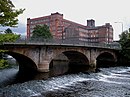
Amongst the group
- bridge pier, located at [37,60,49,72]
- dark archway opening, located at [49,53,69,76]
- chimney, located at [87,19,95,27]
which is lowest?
dark archway opening, located at [49,53,69,76]

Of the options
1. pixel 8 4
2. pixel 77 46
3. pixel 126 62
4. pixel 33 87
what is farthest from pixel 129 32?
pixel 8 4

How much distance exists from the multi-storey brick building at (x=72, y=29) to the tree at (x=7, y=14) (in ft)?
372

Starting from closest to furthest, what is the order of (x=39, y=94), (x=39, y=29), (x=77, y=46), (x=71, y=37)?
1. (x=39, y=94)
2. (x=77, y=46)
3. (x=39, y=29)
4. (x=71, y=37)

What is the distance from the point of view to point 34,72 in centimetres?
4138

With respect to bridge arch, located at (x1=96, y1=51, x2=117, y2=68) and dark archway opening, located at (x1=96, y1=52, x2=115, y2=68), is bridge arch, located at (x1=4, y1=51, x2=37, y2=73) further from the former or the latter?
dark archway opening, located at (x1=96, y1=52, x2=115, y2=68)

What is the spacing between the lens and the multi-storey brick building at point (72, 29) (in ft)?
451

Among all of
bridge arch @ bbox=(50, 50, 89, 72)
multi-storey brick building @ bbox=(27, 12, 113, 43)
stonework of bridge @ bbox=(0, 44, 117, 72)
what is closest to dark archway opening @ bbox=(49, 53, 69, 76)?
bridge arch @ bbox=(50, 50, 89, 72)

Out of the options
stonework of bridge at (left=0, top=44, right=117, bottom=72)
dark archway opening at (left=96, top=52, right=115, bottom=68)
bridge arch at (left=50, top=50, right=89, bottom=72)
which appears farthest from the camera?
dark archway opening at (left=96, top=52, right=115, bottom=68)

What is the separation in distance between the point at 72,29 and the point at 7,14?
121 m

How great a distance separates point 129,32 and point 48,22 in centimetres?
8421

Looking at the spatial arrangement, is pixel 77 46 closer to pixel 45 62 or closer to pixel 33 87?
pixel 45 62

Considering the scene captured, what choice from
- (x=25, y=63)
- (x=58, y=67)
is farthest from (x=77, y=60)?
(x=25, y=63)

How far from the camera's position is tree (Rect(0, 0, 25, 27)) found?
1602 centimetres

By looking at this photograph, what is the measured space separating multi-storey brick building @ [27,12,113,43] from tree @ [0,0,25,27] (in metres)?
113
